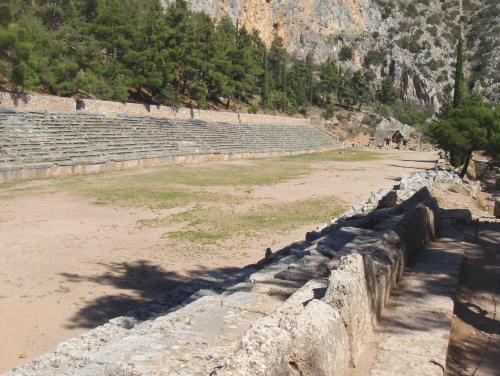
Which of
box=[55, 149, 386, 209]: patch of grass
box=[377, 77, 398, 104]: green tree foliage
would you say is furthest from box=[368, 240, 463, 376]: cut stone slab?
box=[377, 77, 398, 104]: green tree foliage

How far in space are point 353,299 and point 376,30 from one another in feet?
415

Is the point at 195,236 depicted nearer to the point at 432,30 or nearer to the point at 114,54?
the point at 114,54

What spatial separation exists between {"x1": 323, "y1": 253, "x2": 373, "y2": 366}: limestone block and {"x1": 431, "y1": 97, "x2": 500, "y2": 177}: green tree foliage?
27.5 m

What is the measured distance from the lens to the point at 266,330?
305 centimetres

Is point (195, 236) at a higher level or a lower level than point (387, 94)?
lower

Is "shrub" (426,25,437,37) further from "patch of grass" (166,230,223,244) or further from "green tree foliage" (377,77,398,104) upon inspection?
"patch of grass" (166,230,223,244)

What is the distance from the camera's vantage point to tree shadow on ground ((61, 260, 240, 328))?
7219 millimetres

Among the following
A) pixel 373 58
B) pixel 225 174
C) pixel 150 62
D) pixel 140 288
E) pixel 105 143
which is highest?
pixel 373 58

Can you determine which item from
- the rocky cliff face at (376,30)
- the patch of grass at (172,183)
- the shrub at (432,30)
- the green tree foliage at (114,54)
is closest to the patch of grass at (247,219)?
the patch of grass at (172,183)

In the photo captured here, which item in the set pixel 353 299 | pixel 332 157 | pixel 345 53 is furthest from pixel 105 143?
pixel 345 53

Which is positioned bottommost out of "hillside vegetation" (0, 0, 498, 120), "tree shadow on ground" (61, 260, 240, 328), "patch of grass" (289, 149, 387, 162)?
"tree shadow on ground" (61, 260, 240, 328)

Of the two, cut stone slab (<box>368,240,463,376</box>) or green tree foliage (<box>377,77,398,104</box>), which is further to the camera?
green tree foliage (<box>377,77,398,104</box>)

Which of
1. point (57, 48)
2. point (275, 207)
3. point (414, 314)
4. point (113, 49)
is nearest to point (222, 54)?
point (113, 49)

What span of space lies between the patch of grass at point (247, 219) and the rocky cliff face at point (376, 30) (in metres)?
72.6
